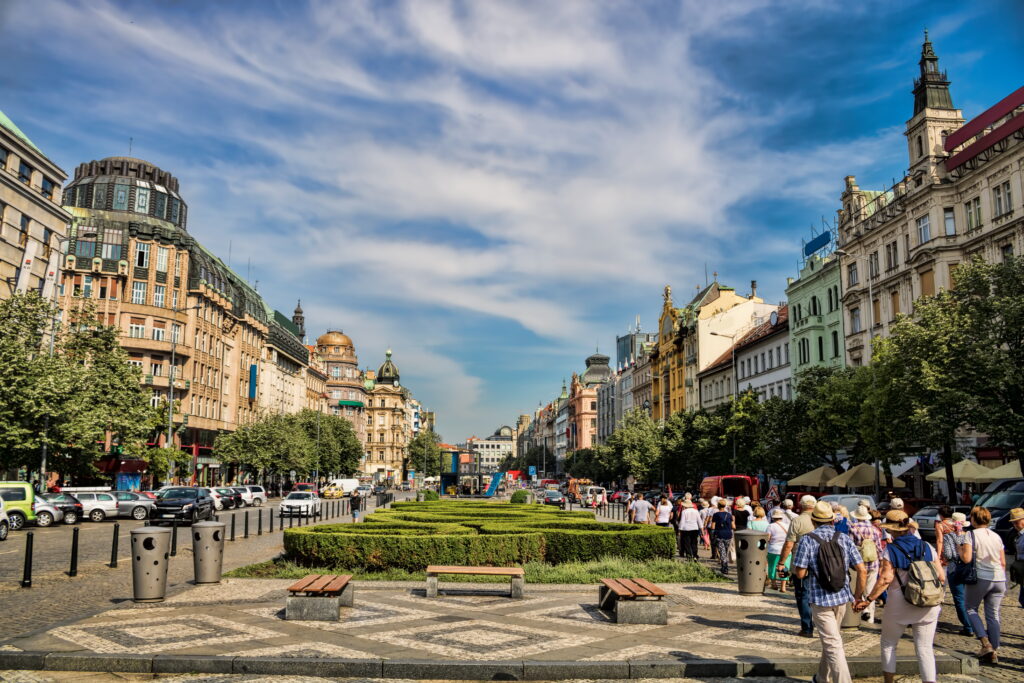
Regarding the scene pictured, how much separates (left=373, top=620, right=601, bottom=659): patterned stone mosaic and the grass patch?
444 centimetres

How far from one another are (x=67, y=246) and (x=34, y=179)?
15.1 metres

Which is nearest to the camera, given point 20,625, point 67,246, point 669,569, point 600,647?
point 600,647

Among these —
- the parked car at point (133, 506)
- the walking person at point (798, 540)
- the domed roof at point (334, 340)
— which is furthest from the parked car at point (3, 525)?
the domed roof at point (334, 340)

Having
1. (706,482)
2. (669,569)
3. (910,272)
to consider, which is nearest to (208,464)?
(706,482)

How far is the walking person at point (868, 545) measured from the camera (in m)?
10.4

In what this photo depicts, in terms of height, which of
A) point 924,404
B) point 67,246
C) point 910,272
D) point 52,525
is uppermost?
point 67,246

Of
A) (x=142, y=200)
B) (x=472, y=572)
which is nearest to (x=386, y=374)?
(x=142, y=200)

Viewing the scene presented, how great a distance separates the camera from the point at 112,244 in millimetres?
66938

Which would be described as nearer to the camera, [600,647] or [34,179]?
[600,647]

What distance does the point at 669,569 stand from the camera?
1717cm

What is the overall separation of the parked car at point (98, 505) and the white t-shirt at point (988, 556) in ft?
117

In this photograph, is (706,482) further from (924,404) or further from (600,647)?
(600,647)

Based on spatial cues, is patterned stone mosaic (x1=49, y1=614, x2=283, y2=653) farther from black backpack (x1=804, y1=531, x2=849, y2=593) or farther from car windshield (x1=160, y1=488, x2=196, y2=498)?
car windshield (x1=160, y1=488, x2=196, y2=498)

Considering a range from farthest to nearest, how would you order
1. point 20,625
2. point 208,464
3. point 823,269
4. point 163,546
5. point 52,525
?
point 208,464, point 823,269, point 52,525, point 163,546, point 20,625
